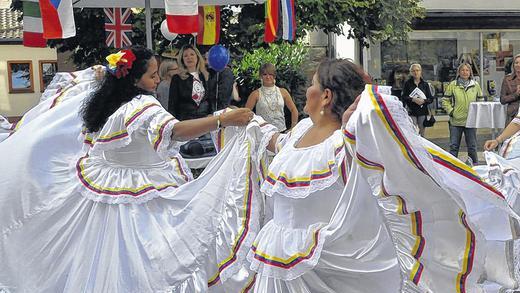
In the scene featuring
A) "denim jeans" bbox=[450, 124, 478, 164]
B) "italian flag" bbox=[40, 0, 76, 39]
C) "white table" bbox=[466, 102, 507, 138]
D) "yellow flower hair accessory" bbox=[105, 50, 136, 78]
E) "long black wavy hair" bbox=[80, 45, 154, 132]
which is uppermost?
"italian flag" bbox=[40, 0, 76, 39]

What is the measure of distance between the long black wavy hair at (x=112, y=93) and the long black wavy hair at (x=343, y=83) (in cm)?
151

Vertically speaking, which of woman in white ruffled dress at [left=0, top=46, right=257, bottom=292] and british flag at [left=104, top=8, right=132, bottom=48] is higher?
british flag at [left=104, top=8, right=132, bottom=48]

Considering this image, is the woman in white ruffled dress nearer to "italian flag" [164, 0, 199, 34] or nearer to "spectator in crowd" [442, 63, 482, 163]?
"italian flag" [164, 0, 199, 34]

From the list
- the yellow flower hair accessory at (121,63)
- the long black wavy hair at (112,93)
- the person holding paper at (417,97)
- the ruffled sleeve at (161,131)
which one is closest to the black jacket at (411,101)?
the person holding paper at (417,97)

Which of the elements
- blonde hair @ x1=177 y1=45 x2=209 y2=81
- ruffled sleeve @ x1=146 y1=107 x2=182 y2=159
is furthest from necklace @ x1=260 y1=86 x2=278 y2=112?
ruffled sleeve @ x1=146 y1=107 x2=182 y2=159

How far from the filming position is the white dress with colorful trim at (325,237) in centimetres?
303

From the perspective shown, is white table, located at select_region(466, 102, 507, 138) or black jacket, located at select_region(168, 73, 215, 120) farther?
white table, located at select_region(466, 102, 507, 138)

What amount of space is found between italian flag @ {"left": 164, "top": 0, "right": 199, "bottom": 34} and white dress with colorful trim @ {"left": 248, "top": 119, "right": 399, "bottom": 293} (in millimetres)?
3301

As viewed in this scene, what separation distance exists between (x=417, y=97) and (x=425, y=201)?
860 cm

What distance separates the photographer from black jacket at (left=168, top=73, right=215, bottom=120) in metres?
7.53

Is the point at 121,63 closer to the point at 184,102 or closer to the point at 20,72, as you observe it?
the point at 184,102

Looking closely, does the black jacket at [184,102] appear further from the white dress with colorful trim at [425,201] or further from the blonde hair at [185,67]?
the white dress with colorful trim at [425,201]

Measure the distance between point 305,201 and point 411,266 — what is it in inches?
22.4

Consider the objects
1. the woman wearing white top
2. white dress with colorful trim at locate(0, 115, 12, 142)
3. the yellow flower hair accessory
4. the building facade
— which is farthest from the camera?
the building facade
